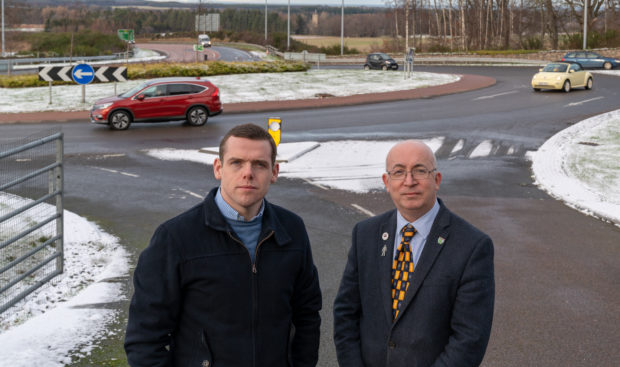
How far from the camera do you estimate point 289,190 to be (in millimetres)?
14742

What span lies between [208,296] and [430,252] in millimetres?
1093

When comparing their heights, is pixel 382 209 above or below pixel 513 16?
below

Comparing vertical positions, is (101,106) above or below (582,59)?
below

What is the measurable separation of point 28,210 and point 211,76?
32.0 m

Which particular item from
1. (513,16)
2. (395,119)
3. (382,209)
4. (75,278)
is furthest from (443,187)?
(513,16)

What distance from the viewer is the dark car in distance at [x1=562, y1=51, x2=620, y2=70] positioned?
177ft

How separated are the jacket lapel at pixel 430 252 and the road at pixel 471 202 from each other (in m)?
2.99

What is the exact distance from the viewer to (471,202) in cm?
1358

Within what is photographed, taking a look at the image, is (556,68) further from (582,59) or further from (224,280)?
(224,280)

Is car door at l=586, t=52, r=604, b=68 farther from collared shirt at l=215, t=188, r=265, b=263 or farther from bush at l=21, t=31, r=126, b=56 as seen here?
collared shirt at l=215, t=188, r=265, b=263

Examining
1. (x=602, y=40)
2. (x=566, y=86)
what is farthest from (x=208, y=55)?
(x=566, y=86)

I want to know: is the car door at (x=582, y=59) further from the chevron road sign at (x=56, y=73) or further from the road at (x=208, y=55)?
the chevron road sign at (x=56, y=73)

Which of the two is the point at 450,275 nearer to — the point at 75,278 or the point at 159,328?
the point at 159,328

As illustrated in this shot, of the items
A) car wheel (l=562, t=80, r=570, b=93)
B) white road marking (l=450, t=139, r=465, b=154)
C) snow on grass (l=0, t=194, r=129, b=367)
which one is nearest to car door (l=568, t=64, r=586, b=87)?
car wheel (l=562, t=80, r=570, b=93)
